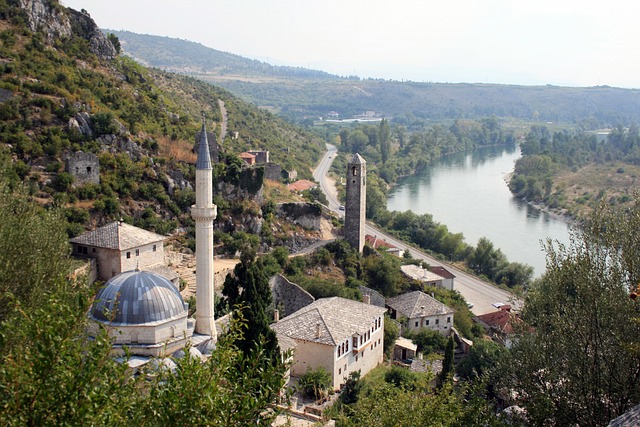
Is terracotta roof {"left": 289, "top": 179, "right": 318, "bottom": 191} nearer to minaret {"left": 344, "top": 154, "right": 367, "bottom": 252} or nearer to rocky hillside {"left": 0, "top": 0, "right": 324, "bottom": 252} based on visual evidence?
rocky hillside {"left": 0, "top": 0, "right": 324, "bottom": 252}

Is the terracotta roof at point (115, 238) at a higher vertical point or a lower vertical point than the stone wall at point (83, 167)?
lower

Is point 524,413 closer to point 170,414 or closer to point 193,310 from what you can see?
point 170,414

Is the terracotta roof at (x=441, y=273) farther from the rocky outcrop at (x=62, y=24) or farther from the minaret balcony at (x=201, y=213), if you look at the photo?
the rocky outcrop at (x=62, y=24)

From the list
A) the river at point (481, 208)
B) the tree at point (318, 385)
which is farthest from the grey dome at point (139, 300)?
the river at point (481, 208)

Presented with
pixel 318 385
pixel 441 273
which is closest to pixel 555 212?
pixel 441 273

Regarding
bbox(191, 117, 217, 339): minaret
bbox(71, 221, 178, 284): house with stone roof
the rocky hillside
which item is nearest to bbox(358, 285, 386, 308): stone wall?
the rocky hillside
